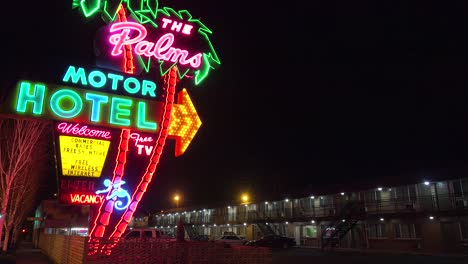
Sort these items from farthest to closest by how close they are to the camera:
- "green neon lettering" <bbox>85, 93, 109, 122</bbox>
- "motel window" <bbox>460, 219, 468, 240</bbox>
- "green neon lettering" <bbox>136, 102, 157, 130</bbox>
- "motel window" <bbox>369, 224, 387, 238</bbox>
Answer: "motel window" <bbox>369, 224, 387, 238</bbox> < "motel window" <bbox>460, 219, 468, 240</bbox> < "green neon lettering" <bbox>136, 102, 157, 130</bbox> < "green neon lettering" <bbox>85, 93, 109, 122</bbox>

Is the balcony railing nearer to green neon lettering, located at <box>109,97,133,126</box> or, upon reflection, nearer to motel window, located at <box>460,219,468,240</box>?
motel window, located at <box>460,219,468,240</box>

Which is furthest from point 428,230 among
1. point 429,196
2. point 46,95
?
point 46,95

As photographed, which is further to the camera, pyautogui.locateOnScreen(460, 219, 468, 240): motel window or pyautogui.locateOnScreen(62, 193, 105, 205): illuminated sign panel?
pyautogui.locateOnScreen(460, 219, 468, 240): motel window

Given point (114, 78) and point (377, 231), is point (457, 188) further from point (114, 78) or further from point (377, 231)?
point (114, 78)

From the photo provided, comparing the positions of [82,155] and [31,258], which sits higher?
[82,155]

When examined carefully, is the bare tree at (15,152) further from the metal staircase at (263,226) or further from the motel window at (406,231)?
the motel window at (406,231)

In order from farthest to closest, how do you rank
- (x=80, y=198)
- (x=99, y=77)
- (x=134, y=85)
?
(x=134, y=85) → (x=99, y=77) → (x=80, y=198)

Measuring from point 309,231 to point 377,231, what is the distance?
978 centimetres

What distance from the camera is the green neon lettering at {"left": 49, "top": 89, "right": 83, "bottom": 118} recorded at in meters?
14.1

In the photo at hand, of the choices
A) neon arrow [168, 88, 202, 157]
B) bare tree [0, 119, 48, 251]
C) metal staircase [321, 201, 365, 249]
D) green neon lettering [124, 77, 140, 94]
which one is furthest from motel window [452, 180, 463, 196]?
bare tree [0, 119, 48, 251]

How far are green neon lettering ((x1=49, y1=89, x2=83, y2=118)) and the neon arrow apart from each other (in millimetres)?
3397

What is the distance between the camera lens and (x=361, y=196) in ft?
128

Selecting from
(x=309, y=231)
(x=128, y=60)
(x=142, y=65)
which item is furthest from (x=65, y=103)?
(x=309, y=231)

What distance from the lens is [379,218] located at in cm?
3478
